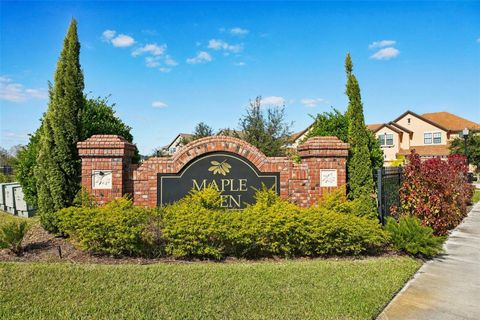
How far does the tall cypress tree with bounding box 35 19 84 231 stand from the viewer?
7199 mm

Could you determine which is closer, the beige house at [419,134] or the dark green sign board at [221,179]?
the dark green sign board at [221,179]

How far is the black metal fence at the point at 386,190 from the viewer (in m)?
7.42

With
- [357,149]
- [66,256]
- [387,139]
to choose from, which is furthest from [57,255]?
[387,139]

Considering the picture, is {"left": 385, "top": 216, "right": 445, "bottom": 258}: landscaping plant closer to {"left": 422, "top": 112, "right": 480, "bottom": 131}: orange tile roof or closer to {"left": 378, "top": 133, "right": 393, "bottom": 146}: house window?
{"left": 378, "top": 133, "right": 393, "bottom": 146}: house window

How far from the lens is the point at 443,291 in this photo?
4645mm

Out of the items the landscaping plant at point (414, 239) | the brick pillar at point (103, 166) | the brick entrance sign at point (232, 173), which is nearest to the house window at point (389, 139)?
the brick entrance sign at point (232, 173)

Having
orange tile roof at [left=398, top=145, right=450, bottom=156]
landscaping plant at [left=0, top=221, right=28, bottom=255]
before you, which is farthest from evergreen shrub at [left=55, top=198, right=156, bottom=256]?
orange tile roof at [left=398, top=145, right=450, bottom=156]

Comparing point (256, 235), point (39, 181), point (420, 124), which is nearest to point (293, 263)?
point (256, 235)

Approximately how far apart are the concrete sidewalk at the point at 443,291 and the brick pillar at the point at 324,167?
8.37 ft

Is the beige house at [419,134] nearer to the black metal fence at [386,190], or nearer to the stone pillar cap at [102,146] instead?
the black metal fence at [386,190]

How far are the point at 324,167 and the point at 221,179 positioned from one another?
95.2 inches

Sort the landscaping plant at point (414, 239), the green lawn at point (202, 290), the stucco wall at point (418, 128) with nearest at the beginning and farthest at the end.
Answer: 1. the green lawn at point (202, 290)
2. the landscaping plant at point (414, 239)
3. the stucco wall at point (418, 128)

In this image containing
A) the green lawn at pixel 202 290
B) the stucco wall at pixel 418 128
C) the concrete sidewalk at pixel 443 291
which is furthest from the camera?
the stucco wall at pixel 418 128

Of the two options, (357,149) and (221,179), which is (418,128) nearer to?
(357,149)
